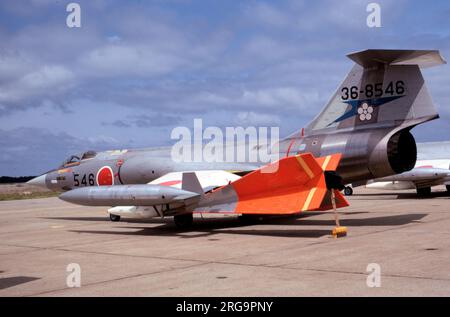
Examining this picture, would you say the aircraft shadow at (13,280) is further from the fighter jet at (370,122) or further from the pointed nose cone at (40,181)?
the pointed nose cone at (40,181)

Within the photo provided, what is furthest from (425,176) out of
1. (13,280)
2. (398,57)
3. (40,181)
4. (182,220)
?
(13,280)

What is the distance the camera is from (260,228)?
44.5 ft

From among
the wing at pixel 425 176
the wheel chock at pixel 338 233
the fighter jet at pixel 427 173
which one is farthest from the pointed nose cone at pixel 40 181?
the wing at pixel 425 176

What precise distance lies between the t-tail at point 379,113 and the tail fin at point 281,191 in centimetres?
75

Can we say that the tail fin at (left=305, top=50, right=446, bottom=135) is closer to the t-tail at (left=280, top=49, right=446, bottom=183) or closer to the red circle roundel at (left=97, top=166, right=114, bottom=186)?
the t-tail at (left=280, top=49, right=446, bottom=183)

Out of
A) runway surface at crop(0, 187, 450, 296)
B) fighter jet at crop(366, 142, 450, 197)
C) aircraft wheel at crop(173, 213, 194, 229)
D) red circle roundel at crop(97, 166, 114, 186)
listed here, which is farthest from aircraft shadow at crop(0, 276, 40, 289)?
fighter jet at crop(366, 142, 450, 197)

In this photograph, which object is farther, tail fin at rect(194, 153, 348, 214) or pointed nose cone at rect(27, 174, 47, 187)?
pointed nose cone at rect(27, 174, 47, 187)

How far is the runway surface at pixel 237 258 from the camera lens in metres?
6.49

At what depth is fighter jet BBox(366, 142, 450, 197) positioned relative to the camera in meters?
23.6

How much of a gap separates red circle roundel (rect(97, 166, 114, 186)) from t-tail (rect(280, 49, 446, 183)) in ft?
21.5

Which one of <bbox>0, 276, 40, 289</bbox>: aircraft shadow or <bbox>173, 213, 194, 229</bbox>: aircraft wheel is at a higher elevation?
<bbox>173, 213, 194, 229</bbox>: aircraft wheel

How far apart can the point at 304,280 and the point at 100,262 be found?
386 cm
